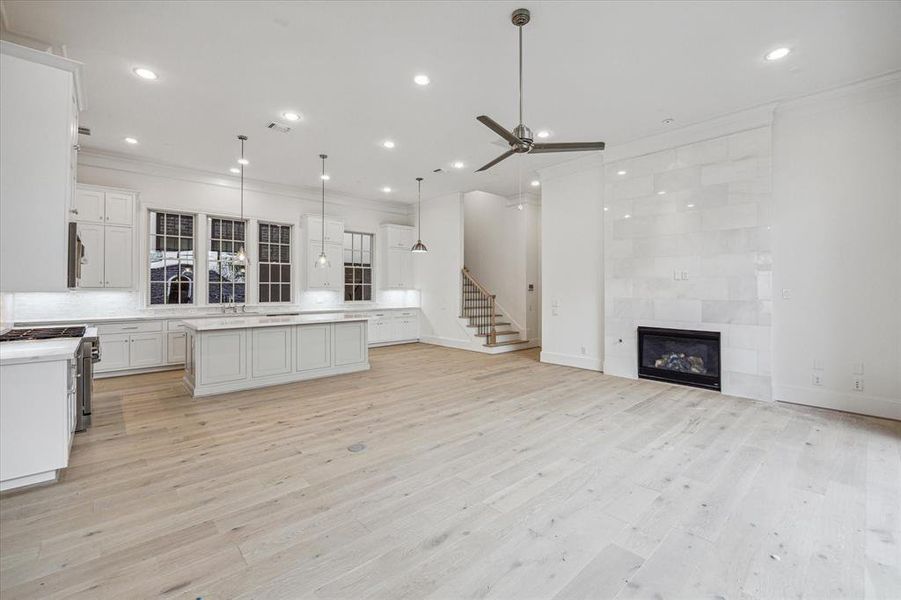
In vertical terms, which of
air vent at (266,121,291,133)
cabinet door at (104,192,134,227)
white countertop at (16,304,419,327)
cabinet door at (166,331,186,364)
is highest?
air vent at (266,121,291,133)

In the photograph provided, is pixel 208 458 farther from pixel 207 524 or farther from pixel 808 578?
pixel 808 578

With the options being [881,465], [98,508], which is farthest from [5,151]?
[881,465]

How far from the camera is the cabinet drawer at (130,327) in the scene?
5.84 metres

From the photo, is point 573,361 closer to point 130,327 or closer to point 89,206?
point 130,327

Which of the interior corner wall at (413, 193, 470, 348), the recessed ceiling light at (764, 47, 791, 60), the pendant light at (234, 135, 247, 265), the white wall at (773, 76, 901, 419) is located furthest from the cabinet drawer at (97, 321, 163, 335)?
the white wall at (773, 76, 901, 419)

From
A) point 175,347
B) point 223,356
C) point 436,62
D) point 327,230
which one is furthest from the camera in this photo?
point 327,230

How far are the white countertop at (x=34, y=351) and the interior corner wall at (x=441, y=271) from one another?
6524 millimetres

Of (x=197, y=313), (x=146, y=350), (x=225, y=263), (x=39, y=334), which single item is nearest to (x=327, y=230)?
(x=225, y=263)

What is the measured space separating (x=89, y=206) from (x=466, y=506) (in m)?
7.07

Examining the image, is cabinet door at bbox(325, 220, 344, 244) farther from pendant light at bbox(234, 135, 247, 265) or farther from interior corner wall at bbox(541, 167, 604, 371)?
interior corner wall at bbox(541, 167, 604, 371)

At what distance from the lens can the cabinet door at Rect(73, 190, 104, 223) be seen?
5.73 metres

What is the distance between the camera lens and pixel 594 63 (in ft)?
12.1

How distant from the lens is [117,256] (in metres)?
6.07

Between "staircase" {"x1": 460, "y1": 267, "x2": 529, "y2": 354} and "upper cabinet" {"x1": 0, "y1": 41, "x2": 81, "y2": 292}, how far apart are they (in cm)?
662
